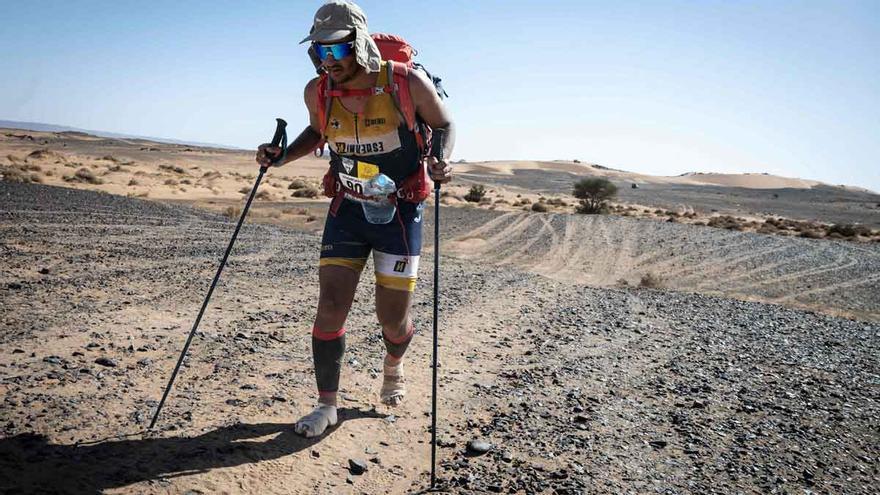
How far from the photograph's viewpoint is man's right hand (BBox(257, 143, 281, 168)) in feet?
12.5

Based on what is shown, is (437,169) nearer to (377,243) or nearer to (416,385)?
(377,243)

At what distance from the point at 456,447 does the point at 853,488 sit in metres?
2.50

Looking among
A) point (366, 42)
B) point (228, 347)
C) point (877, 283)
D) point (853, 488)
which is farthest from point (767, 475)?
point (877, 283)

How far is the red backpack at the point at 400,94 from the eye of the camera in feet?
11.5

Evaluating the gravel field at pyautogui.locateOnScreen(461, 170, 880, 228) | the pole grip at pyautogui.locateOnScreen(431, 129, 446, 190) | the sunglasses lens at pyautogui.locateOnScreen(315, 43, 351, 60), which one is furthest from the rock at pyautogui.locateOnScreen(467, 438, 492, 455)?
the gravel field at pyautogui.locateOnScreen(461, 170, 880, 228)

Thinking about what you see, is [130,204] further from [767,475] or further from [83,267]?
[767,475]

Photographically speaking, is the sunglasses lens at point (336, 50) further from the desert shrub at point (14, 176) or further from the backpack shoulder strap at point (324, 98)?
the desert shrub at point (14, 176)

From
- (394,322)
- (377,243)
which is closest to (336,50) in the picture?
(377,243)

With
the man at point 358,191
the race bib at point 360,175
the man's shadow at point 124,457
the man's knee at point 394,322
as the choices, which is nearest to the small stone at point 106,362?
the man's shadow at point 124,457

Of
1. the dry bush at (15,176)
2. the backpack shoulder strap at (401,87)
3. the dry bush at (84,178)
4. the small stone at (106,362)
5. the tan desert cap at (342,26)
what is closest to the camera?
the tan desert cap at (342,26)

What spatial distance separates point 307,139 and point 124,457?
2201mm

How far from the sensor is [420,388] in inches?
185

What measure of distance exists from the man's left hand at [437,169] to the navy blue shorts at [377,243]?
Answer: 0.30 m

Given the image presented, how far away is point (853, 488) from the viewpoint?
143 inches
